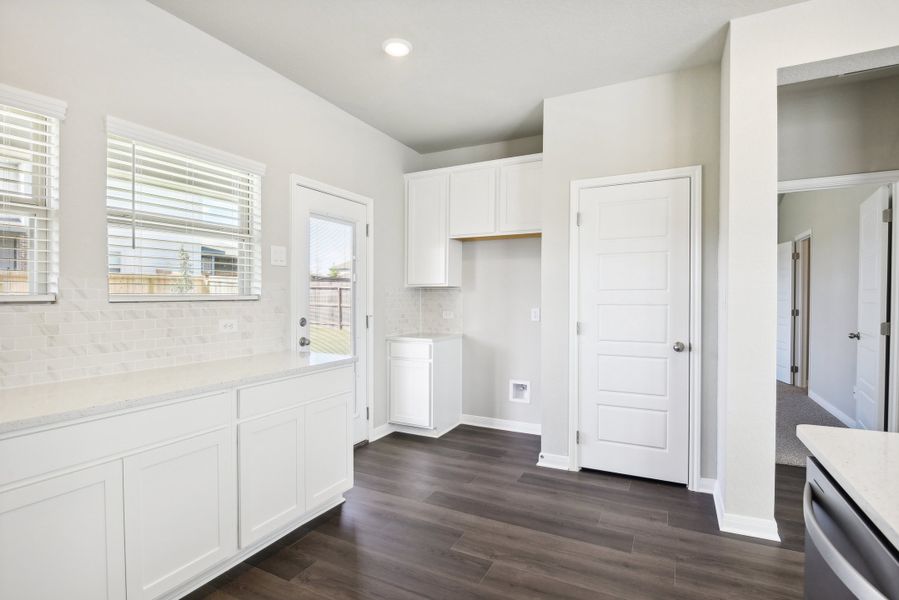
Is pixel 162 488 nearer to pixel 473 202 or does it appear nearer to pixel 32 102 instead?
pixel 32 102

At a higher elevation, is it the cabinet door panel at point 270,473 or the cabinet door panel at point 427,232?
the cabinet door panel at point 427,232

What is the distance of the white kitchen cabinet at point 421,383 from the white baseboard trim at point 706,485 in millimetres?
2070

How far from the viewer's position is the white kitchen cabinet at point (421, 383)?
404cm

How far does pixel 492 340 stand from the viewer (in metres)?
4.45

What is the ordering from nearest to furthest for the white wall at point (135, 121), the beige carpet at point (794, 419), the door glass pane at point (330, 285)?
the white wall at point (135, 121) → the door glass pane at point (330, 285) → the beige carpet at point (794, 419)

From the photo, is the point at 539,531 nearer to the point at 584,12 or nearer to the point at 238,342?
the point at 238,342

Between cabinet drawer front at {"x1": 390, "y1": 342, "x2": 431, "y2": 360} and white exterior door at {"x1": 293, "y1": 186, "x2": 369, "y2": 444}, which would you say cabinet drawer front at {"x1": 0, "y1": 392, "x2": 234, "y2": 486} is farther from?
cabinet drawer front at {"x1": 390, "y1": 342, "x2": 431, "y2": 360}

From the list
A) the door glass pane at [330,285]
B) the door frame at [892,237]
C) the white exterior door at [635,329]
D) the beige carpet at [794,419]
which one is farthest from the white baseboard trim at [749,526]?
the door glass pane at [330,285]

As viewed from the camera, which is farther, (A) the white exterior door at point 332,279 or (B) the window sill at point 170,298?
(A) the white exterior door at point 332,279

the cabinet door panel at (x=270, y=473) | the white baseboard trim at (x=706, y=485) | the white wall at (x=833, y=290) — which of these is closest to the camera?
the cabinet door panel at (x=270, y=473)

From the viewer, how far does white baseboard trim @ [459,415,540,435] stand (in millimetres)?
4250

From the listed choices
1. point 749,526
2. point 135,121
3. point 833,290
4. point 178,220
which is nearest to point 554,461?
point 749,526

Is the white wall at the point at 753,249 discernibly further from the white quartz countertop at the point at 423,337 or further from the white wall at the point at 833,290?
the white wall at the point at 833,290

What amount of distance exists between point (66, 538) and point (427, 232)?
11.0 feet
